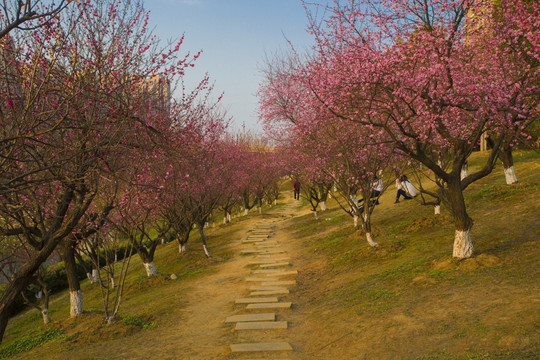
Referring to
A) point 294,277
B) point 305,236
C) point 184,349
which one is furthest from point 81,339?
point 305,236

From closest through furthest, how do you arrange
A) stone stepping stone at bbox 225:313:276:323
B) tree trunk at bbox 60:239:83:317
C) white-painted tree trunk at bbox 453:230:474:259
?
stone stepping stone at bbox 225:313:276:323
white-painted tree trunk at bbox 453:230:474:259
tree trunk at bbox 60:239:83:317

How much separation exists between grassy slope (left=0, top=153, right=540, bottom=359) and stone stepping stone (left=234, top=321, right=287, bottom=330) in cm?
66

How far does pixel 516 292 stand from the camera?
301 inches

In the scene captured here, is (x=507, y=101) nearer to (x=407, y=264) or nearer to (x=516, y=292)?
(x=516, y=292)

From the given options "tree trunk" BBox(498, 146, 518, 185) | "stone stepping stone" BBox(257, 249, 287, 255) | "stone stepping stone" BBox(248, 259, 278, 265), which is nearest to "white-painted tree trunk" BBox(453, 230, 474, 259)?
"stone stepping stone" BBox(248, 259, 278, 265)

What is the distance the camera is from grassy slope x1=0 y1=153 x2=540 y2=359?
6.72m

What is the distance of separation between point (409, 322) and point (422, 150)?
445cm

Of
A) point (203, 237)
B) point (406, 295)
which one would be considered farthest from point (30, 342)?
point (406, 295)

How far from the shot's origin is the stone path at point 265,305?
7.91m

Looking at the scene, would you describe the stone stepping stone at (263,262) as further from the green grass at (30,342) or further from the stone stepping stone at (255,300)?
the green grass at (30,342)

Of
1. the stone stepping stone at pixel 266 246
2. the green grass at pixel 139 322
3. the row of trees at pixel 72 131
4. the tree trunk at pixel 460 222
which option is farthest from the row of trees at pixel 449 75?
the stone stepping stone at pixel 266 246

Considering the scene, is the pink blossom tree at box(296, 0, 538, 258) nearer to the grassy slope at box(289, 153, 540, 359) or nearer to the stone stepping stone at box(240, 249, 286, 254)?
the grassy slope at box(289, 153, 540, 359)

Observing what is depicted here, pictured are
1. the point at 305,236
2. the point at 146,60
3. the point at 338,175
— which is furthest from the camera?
the point at 305,236

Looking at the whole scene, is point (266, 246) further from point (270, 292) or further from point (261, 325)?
point (261, 325)
